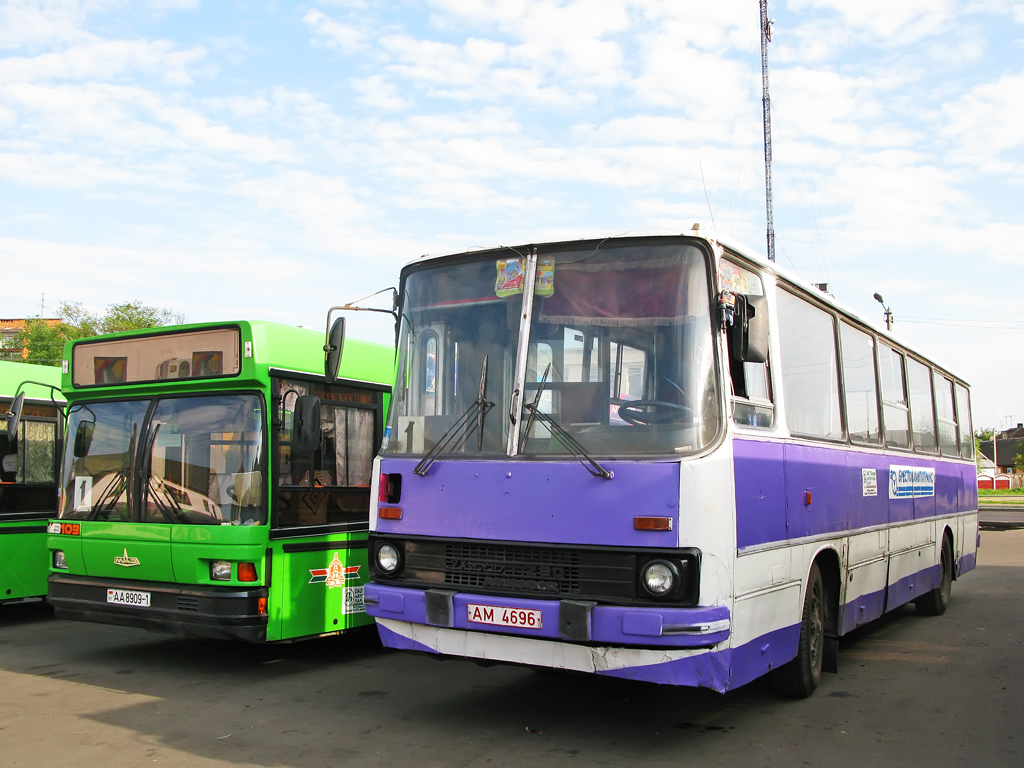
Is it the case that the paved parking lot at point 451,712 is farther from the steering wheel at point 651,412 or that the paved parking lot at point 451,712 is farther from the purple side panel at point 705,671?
the steering wheel at point 651,412

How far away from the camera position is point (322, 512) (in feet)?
28.9

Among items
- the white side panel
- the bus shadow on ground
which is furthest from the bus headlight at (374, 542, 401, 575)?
the bus shadow on ground

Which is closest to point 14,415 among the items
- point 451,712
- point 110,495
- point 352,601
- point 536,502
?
point 110,495

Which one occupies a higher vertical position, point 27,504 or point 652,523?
point 27,504

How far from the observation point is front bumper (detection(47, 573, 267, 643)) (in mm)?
7910

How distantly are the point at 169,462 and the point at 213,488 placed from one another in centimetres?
55

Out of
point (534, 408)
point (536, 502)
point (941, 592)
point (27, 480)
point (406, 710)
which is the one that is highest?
point (534, 408)

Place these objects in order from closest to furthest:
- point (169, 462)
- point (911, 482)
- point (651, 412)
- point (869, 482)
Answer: point (651, 412) → point (169, 462) → point (869, 482) → point (911, 482)

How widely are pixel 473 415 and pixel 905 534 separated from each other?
19.2ft

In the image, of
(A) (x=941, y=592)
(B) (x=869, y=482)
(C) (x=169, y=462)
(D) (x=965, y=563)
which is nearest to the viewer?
(C) (x=169, y=462)

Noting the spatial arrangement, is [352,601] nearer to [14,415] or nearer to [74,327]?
[14,415]

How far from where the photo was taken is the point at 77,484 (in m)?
9.06

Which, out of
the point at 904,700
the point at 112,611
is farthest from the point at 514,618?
the point at 112,611

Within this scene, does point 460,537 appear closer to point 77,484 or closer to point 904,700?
point 904,700
